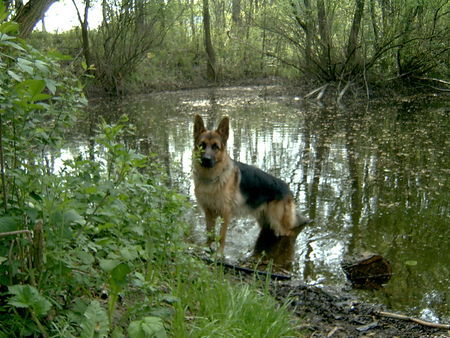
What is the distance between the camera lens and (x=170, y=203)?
3.34 m

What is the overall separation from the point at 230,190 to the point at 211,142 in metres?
0.69

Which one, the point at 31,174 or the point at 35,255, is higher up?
the point at 31,174

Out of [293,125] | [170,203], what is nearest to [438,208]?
[170,203]

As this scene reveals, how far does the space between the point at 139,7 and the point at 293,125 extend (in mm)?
12093

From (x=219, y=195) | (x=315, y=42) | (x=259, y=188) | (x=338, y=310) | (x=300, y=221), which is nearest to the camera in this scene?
(x=338, y=310)

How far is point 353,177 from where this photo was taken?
8.34 meters

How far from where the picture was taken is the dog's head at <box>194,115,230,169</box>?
18.3 ft

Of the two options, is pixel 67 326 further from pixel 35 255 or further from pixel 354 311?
pixel 354 311

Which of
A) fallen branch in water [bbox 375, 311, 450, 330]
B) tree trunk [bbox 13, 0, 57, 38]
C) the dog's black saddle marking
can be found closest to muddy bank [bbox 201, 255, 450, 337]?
fallen branch in water [bbox 375, 311, 450, 330]

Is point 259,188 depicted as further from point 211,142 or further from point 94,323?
point 94,323

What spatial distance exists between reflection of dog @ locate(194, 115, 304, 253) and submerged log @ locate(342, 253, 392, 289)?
1516 mm

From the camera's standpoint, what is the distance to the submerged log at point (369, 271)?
184 inches

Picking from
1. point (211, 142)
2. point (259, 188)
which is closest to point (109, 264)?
point (211, 142)

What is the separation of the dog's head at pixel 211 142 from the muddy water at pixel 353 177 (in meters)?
0.42
